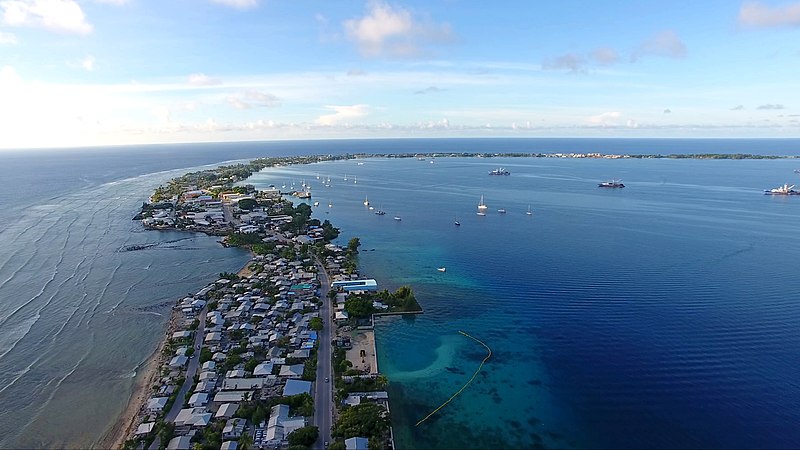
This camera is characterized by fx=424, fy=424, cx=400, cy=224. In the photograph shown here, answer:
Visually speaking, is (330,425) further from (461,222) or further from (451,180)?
(451,180)

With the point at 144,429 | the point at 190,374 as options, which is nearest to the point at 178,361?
the point at 190,374

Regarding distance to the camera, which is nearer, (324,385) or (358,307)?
(324,385)

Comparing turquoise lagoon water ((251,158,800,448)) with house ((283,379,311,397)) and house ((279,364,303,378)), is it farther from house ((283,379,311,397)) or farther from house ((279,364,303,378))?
house ((279,364,303,378))

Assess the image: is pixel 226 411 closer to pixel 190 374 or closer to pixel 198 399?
pixel 198 399

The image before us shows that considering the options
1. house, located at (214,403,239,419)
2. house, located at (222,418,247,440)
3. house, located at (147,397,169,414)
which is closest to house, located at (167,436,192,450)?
house, located at (222,418,247,440)

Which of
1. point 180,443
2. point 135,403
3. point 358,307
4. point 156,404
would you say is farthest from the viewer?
point 358,307
